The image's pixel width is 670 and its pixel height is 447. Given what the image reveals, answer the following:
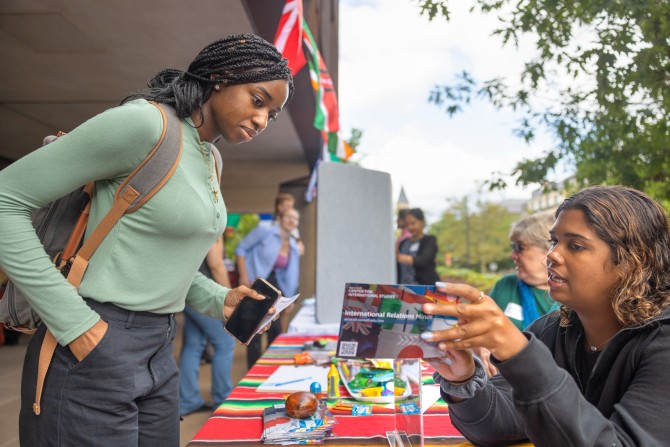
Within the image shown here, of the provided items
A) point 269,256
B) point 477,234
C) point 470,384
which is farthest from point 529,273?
point 477,234

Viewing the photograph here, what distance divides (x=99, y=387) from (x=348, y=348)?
1.92 ft

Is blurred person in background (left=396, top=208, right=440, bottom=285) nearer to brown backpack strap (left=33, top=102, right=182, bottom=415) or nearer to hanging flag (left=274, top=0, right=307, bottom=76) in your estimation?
hanging flag (left=274, top=0, right=307, bottom=76)

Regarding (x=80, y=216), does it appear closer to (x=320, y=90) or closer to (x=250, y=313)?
(x=250, y=313)

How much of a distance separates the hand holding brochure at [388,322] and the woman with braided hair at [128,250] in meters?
0.49

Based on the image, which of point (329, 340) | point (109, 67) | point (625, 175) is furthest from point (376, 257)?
point (109, 67)

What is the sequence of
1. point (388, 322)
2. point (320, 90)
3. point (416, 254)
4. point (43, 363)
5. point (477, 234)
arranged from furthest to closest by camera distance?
point (477, 234)
point (416, 254)
point (320, 90)
point (43, 363)
point (388, 322)

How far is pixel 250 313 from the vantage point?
5.38 feet

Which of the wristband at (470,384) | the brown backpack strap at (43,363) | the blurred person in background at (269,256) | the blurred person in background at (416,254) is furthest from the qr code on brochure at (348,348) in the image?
the blurred person in background at (416,254)

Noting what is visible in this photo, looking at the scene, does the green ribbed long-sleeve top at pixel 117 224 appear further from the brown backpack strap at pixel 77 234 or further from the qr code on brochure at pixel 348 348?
the qr code on brochure at pixel 348 348

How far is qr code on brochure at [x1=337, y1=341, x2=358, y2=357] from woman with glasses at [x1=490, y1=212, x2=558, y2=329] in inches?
76.6

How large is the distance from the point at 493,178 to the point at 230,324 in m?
4.63

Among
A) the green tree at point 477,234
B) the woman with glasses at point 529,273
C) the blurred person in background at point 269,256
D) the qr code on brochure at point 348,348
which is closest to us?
the qr code on brochure at point 348,348

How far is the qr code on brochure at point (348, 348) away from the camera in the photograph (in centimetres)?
113

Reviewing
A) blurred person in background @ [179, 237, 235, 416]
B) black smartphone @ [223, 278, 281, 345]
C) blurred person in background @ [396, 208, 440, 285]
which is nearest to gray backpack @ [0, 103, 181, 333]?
black smartphone @ [223, 278, 281, 345]
